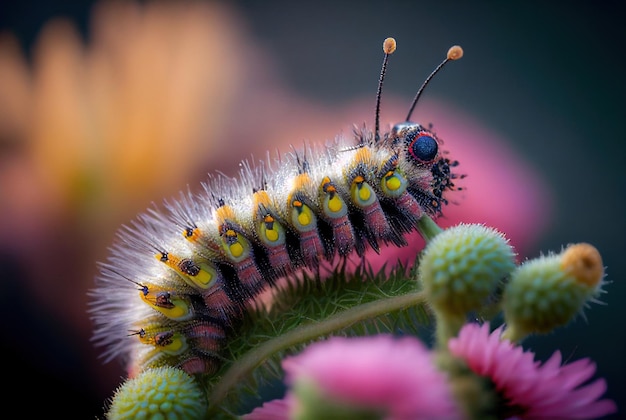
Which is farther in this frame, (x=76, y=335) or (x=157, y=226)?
(x=76, y=335)

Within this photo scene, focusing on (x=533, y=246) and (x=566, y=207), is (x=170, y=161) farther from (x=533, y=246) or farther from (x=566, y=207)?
(x=566, y=207)

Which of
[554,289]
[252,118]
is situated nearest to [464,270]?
[554,289]

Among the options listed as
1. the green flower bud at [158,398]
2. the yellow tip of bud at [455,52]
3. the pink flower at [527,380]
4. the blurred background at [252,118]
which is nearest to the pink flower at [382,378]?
the pink flower at [527,380]

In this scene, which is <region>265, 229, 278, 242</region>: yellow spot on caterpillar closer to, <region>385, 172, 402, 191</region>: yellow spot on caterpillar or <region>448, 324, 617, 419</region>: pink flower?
<region>385, 172, 402, 191</region>: yellow spot on caterpillar

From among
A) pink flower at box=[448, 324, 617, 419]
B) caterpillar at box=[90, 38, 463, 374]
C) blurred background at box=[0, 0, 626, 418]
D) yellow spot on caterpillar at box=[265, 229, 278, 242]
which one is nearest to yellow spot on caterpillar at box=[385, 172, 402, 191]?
caterpillar at box=[90, 38, 463, 374]

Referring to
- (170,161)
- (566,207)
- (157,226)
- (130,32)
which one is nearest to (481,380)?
(157,226)

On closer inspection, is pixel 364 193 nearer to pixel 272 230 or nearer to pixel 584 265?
pixel 272 230

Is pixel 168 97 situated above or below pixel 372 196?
above
